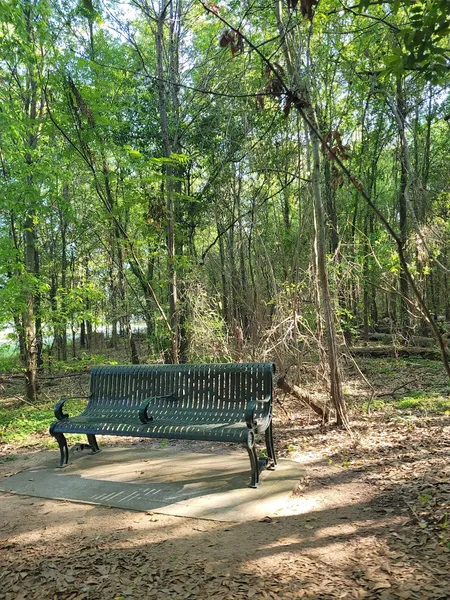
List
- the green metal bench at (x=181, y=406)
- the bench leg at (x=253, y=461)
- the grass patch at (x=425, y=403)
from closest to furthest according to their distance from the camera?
1. the bench leg at (x=253, y=461)
2. the green metal bench at (x=181, y=406)
3. the grass patch at (x=425, y=403)

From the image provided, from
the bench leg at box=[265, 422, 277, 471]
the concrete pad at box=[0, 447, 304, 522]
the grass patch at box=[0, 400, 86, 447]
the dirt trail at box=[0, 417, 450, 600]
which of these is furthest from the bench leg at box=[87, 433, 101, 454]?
the bench leg at box=[265, 422, 277, 471]

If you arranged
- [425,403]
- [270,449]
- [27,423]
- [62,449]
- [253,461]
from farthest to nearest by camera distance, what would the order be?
[27,423] < [425,403] < [62,449] < [270,449] < [253,461]

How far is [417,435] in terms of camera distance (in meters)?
4.94

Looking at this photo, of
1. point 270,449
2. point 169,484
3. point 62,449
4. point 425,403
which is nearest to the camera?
point 169,484

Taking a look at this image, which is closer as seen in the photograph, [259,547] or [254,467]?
[259,547]

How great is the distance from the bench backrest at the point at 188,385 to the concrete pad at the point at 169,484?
22.1 inches

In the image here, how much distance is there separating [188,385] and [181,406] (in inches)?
9.2

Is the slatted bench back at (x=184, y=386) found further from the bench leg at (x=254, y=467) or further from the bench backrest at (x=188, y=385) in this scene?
the bench leg at (x=254, y=467)

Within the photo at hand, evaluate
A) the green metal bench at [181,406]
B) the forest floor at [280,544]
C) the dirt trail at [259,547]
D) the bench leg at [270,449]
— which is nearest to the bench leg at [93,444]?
the green metal bench at [181,406]

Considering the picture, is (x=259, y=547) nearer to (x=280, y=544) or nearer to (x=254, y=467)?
(x=280, y=544)

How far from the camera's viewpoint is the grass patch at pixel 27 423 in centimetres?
597

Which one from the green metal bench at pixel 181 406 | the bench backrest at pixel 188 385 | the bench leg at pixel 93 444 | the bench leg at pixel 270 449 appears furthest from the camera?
the bench leg at pixel 93 444

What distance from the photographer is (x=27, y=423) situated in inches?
270

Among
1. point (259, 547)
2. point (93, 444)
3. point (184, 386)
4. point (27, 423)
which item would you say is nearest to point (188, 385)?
point (184, 386)
